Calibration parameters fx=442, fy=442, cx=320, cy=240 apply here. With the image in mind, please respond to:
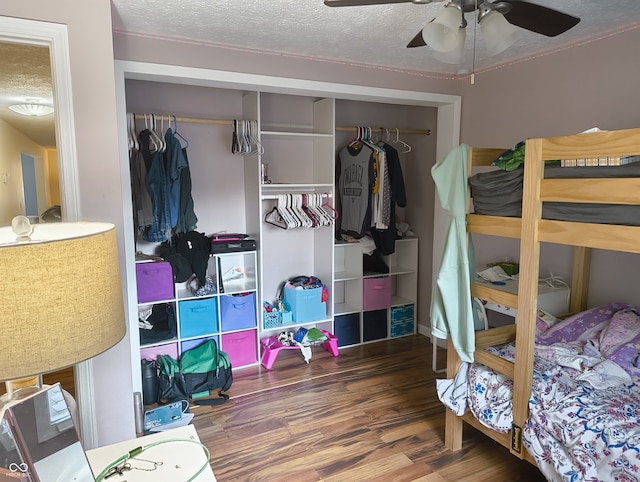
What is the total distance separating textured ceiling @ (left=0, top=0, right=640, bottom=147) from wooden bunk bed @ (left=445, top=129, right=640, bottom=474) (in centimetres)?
56

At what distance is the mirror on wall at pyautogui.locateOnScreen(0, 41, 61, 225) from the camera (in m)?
1.84

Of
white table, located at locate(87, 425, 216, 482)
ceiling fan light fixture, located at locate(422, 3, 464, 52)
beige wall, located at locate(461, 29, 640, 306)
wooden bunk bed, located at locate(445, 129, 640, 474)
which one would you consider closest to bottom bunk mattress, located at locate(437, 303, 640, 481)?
wooden bunk bed, located at locate(445, 129, 640, 474)

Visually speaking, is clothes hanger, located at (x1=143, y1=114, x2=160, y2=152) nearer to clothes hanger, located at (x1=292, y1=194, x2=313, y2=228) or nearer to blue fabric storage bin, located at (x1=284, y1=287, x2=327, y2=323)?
clothes hanger, located at (x1=292, y1=194, x2=313, y2=228)

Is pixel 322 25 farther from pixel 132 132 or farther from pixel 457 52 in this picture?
pixel 132 132

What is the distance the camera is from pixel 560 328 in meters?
2.52

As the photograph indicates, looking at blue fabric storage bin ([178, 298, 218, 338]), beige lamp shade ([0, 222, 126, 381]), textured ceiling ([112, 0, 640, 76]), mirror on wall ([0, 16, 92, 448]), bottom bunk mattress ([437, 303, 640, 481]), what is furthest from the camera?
blue fabric storage bin ([178, 298, 218, 338])

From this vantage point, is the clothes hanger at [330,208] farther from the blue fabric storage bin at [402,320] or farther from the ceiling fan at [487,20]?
the ceiling fan at [487,20]

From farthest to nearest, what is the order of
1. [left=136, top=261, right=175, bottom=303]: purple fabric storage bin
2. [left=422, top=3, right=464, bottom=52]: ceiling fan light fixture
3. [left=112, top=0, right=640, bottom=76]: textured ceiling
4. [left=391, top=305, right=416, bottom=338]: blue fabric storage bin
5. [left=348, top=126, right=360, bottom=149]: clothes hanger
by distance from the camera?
[left=391, top=305, right=416, bottom=338]: blue fabric storage bin
[left=348, top=126, right=360, bottom=149]: clothes hanger
[left=136, top=261, right=175, bottom=303]: purple fabric storage bin
[left=112, top=0, right=640, bottom=76]: textured ceiling
[left=422, top=3, right=464, bottom=52]: ceiling fan light fixture

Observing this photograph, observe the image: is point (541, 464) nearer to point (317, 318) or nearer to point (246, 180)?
point (317, 318)

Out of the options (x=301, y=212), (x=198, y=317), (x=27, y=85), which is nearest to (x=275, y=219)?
(x=301, y=212)

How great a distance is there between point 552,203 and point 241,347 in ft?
8.31

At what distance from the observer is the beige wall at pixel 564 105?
8.46ft

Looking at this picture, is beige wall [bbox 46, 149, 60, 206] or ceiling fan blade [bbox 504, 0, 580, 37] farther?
beige wall [bbox 46, 149, 60, 206]

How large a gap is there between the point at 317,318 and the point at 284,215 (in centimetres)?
94
